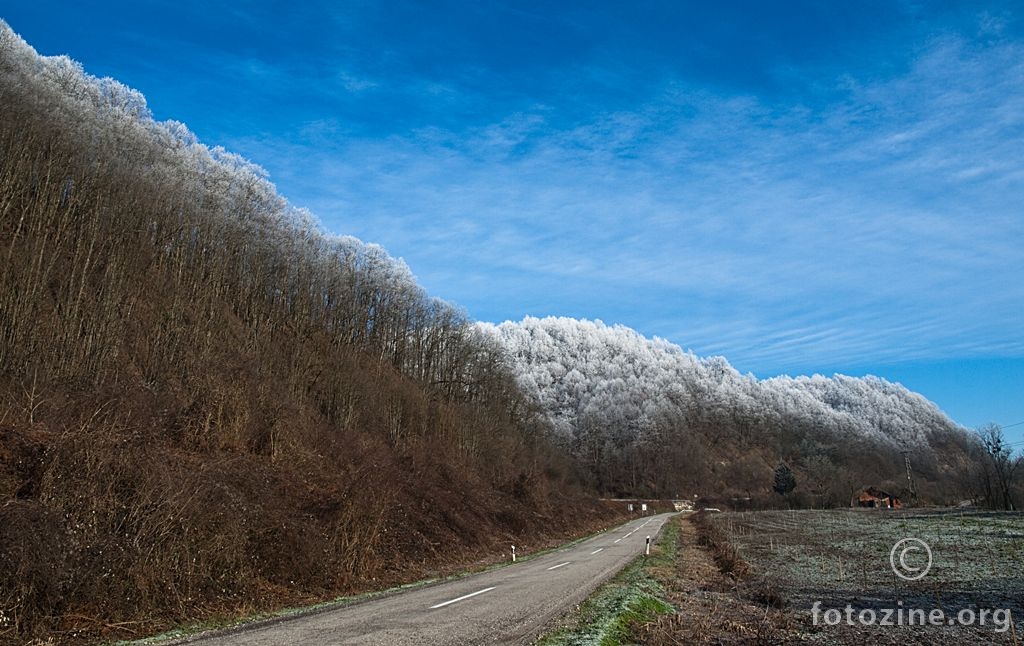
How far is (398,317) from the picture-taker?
198 ft

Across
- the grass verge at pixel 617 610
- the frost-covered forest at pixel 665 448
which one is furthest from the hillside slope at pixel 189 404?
the frost-covered forest at pixel 665 448

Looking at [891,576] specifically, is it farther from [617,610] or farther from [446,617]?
[446,617]

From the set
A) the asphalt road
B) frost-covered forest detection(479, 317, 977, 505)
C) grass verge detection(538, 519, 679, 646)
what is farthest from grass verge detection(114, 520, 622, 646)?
frost-covered forest detection(479, 317, 977, 505)

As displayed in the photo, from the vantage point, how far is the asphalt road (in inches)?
422

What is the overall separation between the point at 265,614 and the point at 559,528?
36.7 metres

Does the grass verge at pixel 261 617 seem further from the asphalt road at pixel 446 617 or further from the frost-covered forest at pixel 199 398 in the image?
the frost-covered forest at pixel 199 398

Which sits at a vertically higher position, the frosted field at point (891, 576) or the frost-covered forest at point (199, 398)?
the frost-covered forest at point (199, 398)

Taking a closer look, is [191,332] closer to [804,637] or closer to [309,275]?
[309,275]
